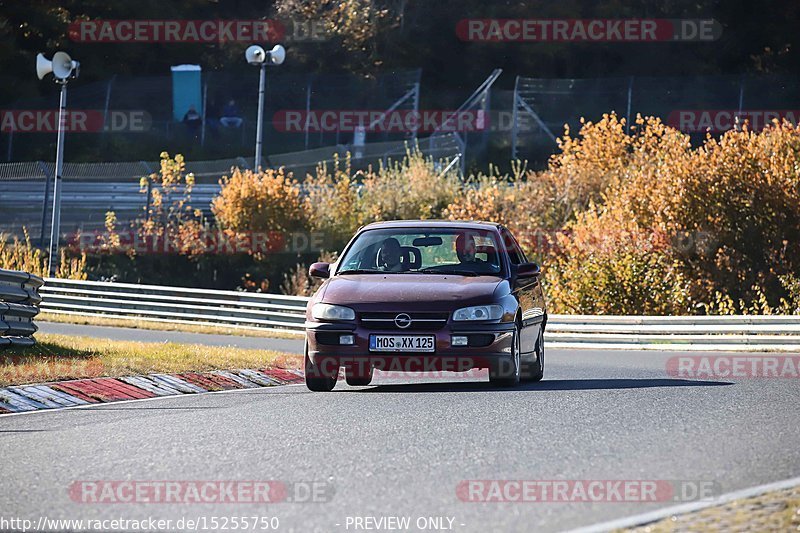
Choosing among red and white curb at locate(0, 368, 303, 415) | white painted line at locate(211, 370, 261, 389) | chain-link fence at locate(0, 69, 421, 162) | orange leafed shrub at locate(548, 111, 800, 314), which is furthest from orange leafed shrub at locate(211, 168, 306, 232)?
white painted line at locate(211, 370, 261, 389)

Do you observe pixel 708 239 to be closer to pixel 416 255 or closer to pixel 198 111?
pixel 416 255

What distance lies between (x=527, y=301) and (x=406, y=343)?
1.97 metres

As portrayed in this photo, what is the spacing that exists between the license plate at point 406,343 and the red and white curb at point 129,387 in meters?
2.20

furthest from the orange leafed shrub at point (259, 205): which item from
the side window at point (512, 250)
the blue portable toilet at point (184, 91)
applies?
the side window at point (512, 250)

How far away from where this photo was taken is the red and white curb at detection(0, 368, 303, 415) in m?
12.6

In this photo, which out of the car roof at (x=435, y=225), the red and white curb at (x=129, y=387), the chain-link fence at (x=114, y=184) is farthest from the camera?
the chain-link fence at (x=114, y=184)

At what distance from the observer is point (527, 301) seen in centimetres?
1488

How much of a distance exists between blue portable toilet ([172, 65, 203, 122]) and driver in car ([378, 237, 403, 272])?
1678 inches

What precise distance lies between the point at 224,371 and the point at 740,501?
941 cm

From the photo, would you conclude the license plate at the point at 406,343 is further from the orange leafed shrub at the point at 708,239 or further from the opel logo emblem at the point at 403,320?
the orange leafed shrub at the point at 708,239

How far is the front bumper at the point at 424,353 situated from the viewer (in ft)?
44.0

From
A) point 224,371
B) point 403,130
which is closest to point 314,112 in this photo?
point 403,130

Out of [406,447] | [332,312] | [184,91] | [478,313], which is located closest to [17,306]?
[332,312]

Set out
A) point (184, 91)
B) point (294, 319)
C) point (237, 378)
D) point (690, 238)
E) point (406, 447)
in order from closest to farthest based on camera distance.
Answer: point (406, 447)
point (237, 378)
point (294, 319)
point (690, 238)
point (184, 91)
